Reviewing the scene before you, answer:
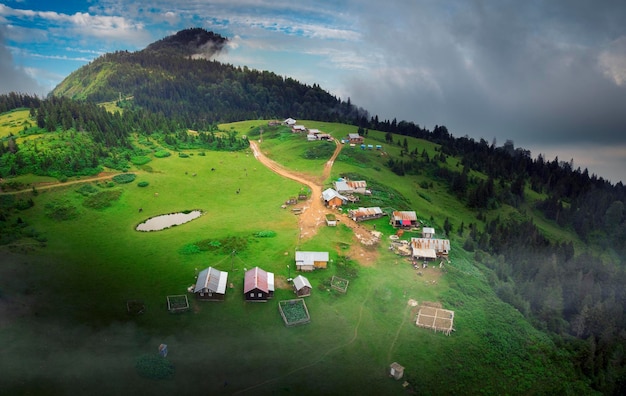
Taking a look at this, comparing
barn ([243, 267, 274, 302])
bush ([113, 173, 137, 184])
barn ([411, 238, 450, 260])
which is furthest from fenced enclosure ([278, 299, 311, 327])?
bush ([113, 173, 137, 184])

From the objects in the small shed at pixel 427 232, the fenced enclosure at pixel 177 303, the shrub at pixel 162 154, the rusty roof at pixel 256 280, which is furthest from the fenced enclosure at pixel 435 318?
the shrub at pixel 162 154

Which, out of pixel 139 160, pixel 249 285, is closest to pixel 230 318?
pixel 249 285

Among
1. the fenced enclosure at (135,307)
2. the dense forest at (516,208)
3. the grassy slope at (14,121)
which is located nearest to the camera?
the fenced enclosure at (135,307)

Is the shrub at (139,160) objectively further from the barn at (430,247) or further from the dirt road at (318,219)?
the barn at (430,247)

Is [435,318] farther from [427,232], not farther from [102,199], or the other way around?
[102,199]

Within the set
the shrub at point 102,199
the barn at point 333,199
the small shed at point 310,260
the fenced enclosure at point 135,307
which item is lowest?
the fenced enclosure at point 135,307

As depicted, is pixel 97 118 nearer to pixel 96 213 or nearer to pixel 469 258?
pixel 96 213

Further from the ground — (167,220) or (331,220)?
(331,220)
